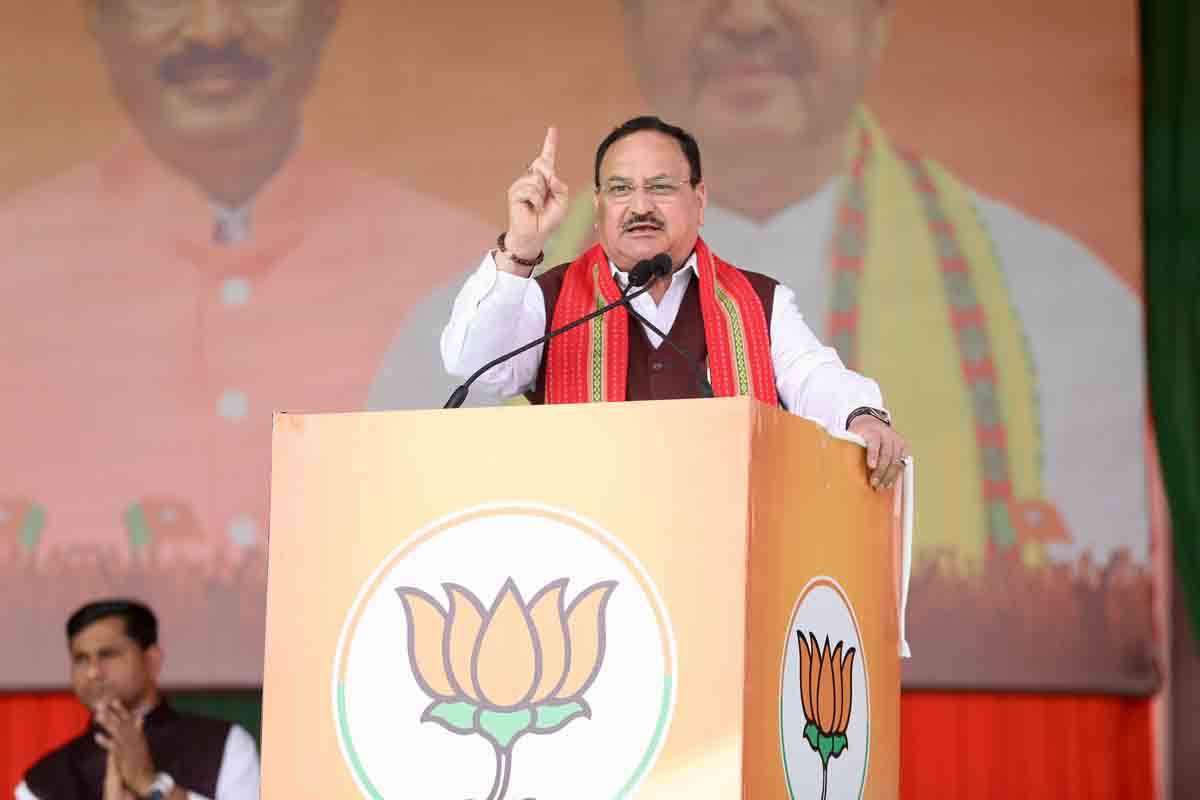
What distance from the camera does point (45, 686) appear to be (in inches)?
166

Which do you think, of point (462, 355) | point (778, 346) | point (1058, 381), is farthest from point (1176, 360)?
point (462, 355)

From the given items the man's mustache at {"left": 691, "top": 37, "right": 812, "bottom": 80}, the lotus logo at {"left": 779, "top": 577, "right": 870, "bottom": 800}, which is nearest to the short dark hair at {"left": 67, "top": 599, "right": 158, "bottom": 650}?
the man's mustache at {"left": 691, "top": 37, "right": 812, "bottom": 80}

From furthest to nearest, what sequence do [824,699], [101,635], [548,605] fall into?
[101,635] < [824,699] < [548,605]

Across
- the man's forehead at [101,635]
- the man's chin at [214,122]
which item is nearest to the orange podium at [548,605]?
the man's forehead at [101,635]

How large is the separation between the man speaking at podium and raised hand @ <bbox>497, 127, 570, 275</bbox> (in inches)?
4.0

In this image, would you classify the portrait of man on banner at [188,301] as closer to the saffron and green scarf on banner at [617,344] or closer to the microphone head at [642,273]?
the saffron and green scarf on banner at [617,344]

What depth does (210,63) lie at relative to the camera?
4430 mm

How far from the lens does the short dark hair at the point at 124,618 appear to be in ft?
12.5

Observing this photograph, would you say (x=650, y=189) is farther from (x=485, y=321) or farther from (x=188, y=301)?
(x=188, y=301)

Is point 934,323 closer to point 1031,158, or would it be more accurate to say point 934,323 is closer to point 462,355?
point 1031,158

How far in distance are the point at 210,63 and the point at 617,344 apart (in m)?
2.72

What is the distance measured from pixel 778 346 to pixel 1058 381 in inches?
73.0

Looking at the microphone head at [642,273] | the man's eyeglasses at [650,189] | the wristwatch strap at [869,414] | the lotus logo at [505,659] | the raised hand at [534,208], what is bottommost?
the lotus logo at [505,659]

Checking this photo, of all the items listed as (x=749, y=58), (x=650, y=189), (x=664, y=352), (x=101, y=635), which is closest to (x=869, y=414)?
(x=664, y=352)
